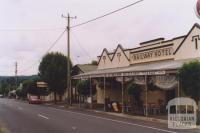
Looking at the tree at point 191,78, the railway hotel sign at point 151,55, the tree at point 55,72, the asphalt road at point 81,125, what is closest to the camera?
the asphalt road at point 81,125

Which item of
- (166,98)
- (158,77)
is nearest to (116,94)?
(166,98)

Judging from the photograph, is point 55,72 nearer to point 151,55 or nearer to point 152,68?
point 151,55

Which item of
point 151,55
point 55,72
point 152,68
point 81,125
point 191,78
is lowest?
point 81,125

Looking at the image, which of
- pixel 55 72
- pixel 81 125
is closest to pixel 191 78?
pixel 81 125

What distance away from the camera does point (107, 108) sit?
125ft

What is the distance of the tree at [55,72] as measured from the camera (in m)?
64.8

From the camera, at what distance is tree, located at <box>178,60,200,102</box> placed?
2350 centimetres

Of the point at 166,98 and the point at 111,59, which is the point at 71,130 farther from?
the point at 111,59

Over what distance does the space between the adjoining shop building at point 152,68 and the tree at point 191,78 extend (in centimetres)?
160

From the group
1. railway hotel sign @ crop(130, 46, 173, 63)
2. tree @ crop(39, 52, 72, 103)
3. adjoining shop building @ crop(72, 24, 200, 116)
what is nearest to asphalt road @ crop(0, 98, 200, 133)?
adjoining shop building @ crop(72, 24, 200, 116)

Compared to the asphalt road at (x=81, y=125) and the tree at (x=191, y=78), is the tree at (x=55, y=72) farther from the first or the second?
the tree at (x=191, y=78)

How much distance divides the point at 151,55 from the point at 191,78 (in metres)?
13.4

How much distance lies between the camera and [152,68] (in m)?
29.8

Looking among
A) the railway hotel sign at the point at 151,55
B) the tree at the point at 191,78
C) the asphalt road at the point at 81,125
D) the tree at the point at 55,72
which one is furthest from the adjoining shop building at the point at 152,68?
the tree at the point at 55,72
